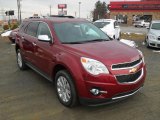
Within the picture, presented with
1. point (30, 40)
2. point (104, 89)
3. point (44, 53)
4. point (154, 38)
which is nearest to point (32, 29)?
point (30, 40)

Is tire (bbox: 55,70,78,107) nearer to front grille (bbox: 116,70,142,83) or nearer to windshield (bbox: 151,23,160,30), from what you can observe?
front grille (bbox: 116,70,142,83)

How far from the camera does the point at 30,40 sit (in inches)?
258

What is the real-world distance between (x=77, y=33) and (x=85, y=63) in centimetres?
145

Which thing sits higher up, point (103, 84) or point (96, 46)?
point (96, 46)

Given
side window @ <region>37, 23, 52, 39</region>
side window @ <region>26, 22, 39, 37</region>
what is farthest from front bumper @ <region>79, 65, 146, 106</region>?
side window @ <region>26, 22, 39, 37</region>

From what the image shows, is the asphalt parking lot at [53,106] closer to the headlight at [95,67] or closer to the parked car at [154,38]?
the headlight at [95,67]

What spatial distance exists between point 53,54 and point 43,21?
4.45 feet

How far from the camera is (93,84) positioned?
166 inches

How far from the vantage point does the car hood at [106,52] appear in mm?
4390

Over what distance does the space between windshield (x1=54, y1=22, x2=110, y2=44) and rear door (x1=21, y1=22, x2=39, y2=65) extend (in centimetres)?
98

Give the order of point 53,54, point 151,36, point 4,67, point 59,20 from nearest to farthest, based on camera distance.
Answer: point 53,54 → point 59,20 → point 4,67 → point 151,36

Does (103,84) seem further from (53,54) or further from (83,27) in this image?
(83,27)

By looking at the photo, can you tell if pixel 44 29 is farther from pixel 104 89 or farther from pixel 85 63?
pixel 104 89

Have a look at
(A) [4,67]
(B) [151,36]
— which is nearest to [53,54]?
(A) [4,67]
